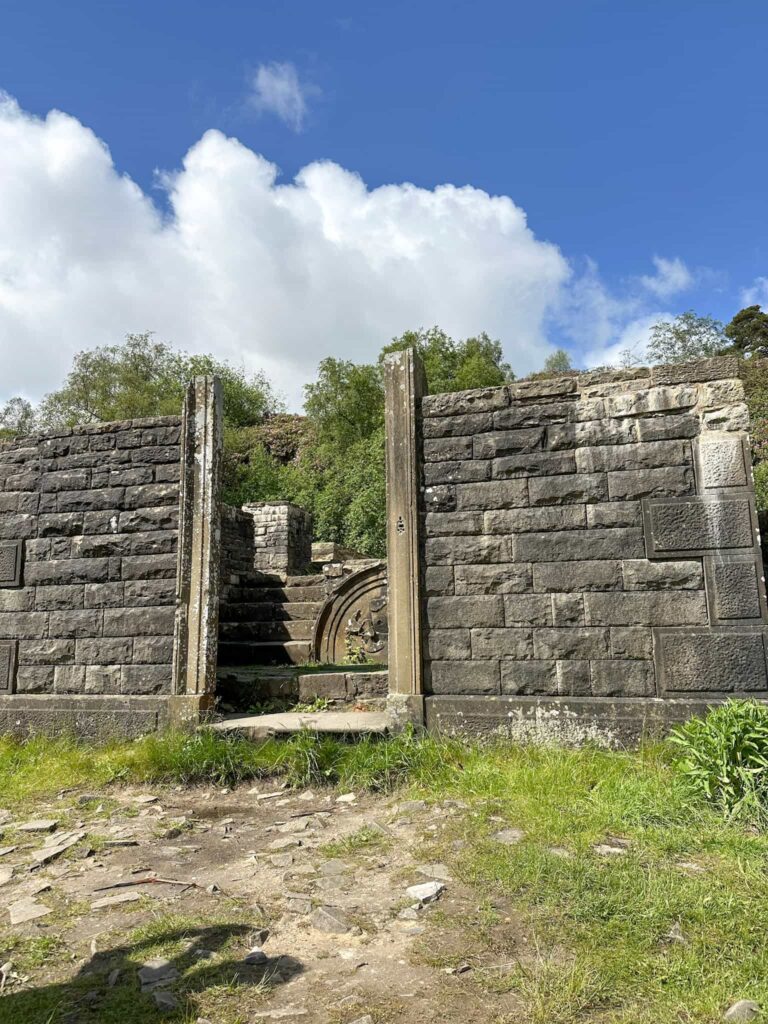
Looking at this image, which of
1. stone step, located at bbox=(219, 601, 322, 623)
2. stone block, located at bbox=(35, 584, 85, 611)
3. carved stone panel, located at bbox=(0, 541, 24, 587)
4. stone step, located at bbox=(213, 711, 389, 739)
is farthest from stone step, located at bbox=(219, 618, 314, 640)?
stone step, located at bbox=(213, 711, 389, 739)

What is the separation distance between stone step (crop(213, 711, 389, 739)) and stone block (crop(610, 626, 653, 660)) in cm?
Result: 198

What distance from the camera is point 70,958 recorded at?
275 centimetres

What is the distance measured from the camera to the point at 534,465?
5656mm

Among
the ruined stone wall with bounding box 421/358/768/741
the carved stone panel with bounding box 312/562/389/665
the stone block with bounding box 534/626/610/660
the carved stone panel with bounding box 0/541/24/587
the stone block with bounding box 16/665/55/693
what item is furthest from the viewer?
the carved stone panel with bounding box 312/562/389/665

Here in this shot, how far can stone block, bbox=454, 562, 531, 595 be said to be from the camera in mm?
5527

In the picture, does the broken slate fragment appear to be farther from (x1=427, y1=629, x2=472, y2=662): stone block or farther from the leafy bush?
(x1=427, y1=629, x2=472, y2=662): stone block

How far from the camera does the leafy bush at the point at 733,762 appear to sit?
383cm

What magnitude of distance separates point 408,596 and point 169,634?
7.74 ft

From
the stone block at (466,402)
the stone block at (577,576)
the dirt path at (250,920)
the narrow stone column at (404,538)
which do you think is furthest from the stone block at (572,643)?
the stone block at (466,402)

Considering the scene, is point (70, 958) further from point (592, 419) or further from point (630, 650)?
point (592, 419)

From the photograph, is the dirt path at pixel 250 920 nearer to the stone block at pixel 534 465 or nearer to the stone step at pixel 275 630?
the stone block at pixel 534 465

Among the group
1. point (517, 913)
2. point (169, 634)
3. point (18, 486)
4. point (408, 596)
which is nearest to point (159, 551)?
point (169, 634)

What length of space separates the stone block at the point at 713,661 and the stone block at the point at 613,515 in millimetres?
921

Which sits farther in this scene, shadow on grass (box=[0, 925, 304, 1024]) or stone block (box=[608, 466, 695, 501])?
stone block (box=[608, 466, 695, 501])
